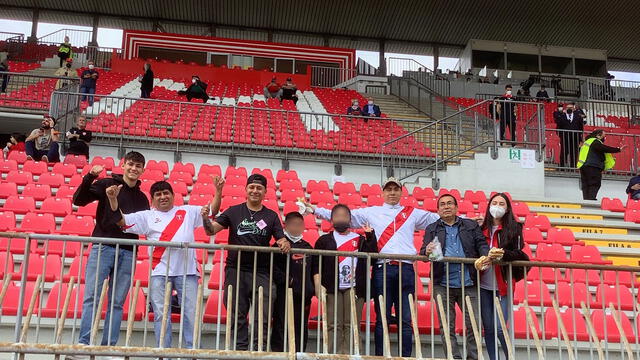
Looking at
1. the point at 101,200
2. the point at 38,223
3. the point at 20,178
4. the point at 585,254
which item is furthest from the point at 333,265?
the point at 20,178

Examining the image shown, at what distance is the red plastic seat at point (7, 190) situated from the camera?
9484mm

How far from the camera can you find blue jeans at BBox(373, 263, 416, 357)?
18.1 ft

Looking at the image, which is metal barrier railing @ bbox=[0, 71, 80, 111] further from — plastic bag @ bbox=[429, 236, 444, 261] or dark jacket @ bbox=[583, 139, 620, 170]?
plastic bag @ bbox=[429, 236, 444, 261]

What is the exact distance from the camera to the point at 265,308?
5180mm

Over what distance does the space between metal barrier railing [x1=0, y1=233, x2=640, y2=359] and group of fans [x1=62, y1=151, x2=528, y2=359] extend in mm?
18

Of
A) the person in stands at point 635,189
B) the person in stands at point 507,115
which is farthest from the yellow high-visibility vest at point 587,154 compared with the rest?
the person in stands at point 507,115

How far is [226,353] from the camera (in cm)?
411

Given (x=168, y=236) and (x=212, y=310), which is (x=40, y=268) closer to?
(x=212, y=310)

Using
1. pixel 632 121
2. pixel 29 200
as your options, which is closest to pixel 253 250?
pixel 29 200

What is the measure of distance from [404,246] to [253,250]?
174cm

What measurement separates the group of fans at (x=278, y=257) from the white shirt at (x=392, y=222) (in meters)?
0.01

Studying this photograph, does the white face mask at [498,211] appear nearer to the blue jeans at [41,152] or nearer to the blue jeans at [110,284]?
the blue jeans at [110,284]

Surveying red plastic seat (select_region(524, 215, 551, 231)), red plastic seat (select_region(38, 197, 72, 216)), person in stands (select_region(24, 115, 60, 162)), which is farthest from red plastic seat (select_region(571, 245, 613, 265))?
person in stands (select_region(24, 115, 60, 162))

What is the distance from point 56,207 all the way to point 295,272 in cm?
488
